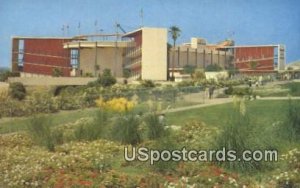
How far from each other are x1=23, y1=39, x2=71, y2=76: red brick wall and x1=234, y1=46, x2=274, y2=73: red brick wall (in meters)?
2.64

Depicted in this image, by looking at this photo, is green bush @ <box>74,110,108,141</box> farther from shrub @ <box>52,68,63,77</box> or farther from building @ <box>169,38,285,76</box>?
building @ <box>169,38,285,76</box>

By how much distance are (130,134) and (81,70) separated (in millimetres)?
1379

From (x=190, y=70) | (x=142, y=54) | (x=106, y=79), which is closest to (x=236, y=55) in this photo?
(x=190, y=70)

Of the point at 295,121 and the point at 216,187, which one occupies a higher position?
the point at 295,121

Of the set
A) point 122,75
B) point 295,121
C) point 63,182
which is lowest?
point 63,182

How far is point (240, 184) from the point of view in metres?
7.19

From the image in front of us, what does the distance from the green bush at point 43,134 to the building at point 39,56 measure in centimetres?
76

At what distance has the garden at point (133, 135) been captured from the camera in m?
7.42

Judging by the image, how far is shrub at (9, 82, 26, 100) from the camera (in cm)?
943

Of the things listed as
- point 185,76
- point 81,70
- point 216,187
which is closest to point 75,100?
point 81,70

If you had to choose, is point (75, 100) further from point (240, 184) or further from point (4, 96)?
point (240, 184)

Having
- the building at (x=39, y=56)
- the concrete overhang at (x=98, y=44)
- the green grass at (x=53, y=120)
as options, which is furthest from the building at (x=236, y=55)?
the building at (x=39, y=56)

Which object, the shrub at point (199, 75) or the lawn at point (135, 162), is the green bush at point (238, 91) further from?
the shrub at point (199, 75)

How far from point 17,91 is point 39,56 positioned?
5.90 ft
